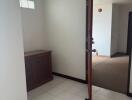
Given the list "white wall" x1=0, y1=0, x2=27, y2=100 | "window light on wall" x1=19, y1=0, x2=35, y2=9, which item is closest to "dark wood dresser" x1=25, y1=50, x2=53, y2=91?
"white wall" x1=0, y1=0, x2=27, y2=100

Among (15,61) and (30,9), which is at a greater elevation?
(30,9)

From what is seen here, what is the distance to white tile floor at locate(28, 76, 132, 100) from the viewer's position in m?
2.63

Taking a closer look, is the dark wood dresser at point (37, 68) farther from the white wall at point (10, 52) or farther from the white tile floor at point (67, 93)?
the white wall at point (10, 52)

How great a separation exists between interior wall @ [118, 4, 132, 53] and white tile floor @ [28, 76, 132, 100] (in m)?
4.55

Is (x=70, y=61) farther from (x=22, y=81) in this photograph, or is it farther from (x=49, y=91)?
(x=22, y=81)

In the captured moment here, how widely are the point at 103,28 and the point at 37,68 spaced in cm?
403

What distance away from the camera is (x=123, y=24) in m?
6.61

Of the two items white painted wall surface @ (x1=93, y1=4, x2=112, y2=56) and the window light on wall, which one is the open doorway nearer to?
white painted wall surface @ (x1=93, y1=4, x2=112, y2=56)

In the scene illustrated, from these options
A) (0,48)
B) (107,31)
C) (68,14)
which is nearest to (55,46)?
(68,14)

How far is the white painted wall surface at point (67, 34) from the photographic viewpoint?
317 centimetres

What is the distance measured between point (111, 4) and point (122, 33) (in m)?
1.81

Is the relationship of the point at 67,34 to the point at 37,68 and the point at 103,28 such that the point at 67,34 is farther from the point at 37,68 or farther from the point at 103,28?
the point at 103,28

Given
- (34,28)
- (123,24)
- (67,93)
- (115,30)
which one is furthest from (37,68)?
(123,24)

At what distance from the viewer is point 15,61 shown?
187 centimetres
